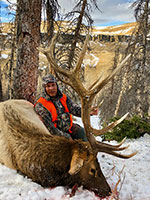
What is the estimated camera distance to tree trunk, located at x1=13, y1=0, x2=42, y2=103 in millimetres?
4152

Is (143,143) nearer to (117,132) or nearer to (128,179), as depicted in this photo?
(117,132)

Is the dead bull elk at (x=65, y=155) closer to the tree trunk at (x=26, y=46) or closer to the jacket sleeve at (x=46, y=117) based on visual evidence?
the jacket sleeve at (x=46, y=117)

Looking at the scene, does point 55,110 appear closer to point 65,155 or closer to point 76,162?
point 65,155

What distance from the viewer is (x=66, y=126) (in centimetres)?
384

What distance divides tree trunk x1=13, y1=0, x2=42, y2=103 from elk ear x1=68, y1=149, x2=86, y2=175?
268 centimetres

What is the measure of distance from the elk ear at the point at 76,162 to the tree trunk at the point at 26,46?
8.79 feet

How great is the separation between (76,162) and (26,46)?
10.7 feet

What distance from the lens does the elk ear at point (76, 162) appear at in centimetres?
210

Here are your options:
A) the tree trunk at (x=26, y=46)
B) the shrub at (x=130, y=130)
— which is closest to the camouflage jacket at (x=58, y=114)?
the tree trunk at (x=26, y=46)

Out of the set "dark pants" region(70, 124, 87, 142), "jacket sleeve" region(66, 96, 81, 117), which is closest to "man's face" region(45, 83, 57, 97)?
"jacket sleeve" region(66, 96, 81, 117)

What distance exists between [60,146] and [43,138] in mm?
329

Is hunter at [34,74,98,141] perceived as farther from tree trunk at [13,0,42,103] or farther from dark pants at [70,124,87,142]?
tree trunk at [13,0,42,103]

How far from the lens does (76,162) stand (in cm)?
222

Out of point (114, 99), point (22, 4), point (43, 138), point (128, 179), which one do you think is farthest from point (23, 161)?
point (114, 99)
